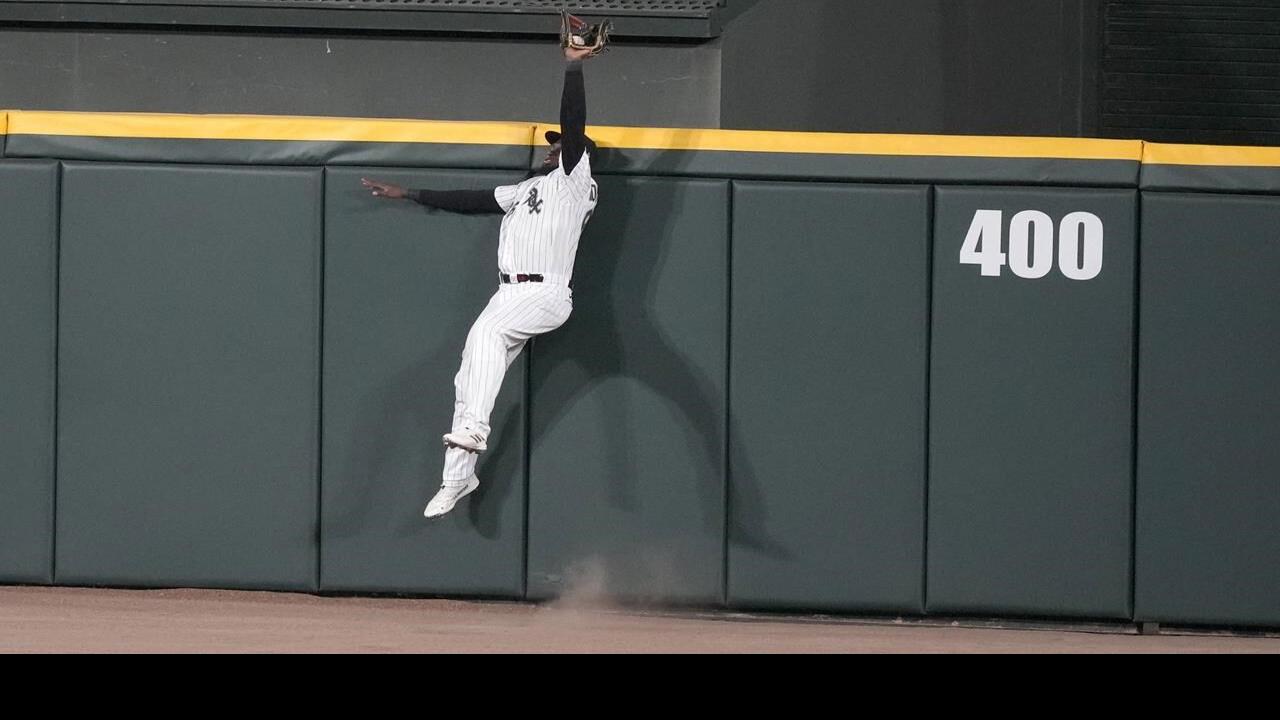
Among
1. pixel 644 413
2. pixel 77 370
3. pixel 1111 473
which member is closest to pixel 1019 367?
pixel 1111 473

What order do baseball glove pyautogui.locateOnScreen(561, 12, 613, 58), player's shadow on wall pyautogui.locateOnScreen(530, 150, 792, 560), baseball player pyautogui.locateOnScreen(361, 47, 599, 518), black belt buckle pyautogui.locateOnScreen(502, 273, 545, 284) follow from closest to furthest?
baseball glove pyautogui.locateOnScreen(561, 12, 613, 58) → baseball player pyautogui.locateOnScreen(361, 47, 599, 518) → black belt buckle pyautogui.locateOnScreen(502, 273, 545, 284) → player's shadow on wall pyautogui.locateOnScreen(530, 150, 792, 560)

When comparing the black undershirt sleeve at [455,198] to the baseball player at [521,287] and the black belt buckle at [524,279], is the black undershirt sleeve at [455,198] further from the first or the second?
the black belt buckle at [524,279]

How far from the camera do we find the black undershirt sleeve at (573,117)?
16.8 feet

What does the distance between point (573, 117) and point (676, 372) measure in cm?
111

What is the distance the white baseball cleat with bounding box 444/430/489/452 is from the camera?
5.22 meters

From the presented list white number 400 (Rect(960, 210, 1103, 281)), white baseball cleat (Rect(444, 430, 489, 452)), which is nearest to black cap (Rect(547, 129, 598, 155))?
white baseball cleat (Rect(444, 430, 489, 452))

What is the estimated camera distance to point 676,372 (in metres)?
5.70

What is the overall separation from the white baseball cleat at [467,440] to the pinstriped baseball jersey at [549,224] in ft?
2.08

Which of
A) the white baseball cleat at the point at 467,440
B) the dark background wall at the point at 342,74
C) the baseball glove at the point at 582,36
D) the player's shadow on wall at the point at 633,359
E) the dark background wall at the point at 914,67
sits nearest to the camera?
the baseball glove at the point at 582,36

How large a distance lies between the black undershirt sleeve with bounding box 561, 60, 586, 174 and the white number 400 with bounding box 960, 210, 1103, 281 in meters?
1.56

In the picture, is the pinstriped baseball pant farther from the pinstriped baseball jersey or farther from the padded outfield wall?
the padded outfield wall

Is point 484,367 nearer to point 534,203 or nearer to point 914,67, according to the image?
point 534,203

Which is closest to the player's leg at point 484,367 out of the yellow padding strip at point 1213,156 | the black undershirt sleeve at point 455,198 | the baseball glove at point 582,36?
the black undershirt sleeve at point 455,198

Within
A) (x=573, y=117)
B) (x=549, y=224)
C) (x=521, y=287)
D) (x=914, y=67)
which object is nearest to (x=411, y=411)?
(x=521, y=287)
